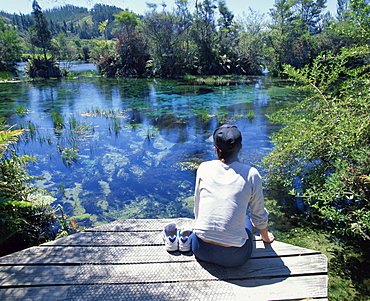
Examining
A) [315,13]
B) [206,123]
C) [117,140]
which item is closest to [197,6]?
[315,13]

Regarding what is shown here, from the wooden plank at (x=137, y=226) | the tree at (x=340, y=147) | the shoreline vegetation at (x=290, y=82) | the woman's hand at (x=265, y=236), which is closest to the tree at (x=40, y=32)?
the shoreline vegetation at (x=290, y=82)

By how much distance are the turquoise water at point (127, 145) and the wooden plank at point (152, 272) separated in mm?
2376

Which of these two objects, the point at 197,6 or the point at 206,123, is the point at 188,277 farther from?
the point at 197,6

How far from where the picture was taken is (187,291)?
74.0 inches

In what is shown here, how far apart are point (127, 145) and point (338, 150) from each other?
590cm

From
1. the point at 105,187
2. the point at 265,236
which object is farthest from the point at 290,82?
the point at 265,236

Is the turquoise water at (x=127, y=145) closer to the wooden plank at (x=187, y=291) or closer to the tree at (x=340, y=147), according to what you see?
the tree at (x=340, y=147)

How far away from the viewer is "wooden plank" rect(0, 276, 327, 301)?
5.98 feet

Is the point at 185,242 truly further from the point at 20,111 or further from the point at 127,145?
the point at 20,111

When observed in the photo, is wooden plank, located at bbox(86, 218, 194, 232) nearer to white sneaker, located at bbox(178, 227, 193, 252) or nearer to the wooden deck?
the wooden deck

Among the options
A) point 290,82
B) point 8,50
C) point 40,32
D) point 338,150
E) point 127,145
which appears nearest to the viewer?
point 338,150

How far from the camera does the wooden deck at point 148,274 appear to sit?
185 cm

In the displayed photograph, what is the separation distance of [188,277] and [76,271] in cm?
89

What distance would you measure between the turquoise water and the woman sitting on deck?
2.58 meters
